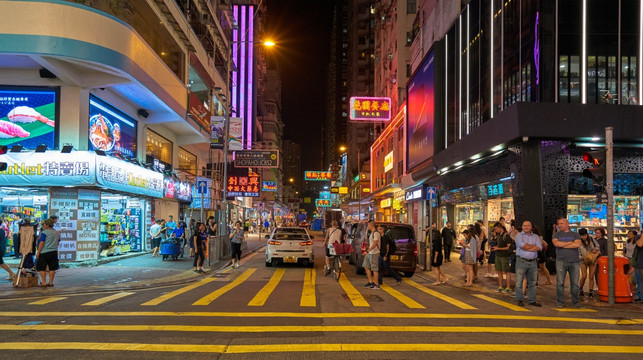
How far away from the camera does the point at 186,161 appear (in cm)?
3131

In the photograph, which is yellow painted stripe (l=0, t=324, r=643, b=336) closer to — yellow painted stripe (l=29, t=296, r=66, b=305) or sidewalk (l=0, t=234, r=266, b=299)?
yellow painted stripe (l=29, t=296, r=66, b=305)

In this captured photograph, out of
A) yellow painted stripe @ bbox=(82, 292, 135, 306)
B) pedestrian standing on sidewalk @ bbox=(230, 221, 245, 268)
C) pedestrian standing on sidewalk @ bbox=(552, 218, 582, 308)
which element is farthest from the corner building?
yellow painted stripe @ bbox=(82, 292, 135, 306)

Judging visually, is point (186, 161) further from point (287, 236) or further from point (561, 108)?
point (561, 108)

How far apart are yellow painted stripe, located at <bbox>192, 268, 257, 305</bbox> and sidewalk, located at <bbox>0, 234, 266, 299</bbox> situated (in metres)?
1.36

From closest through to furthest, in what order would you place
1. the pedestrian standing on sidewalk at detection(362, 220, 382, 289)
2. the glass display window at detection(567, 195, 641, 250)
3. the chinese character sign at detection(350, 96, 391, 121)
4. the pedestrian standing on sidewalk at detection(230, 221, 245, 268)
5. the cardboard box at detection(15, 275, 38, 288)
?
the cardboard box at detection(15, 275, 38, 288) → the pedestrian standing on sidewalk at detection(362, 220, 382, 289) → the glass display window at detection(567, 195, 641, 250) → the pedestrian standing on sidewalk at detection(230, 221, 245, 268) → the chinese character sign at detection(350, 96, 391, 121)

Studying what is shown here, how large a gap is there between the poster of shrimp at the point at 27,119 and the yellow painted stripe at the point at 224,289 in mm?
8005

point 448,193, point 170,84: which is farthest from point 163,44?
point 448,193

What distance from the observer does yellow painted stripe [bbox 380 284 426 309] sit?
9.98 m

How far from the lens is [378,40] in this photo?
60969mm

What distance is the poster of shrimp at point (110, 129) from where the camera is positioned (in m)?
17.8

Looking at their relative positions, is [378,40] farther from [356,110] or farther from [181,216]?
[181,216]

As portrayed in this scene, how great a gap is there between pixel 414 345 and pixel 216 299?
17.6 ft

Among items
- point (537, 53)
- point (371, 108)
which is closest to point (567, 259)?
point (537, 53)

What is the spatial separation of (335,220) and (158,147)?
11.1m
